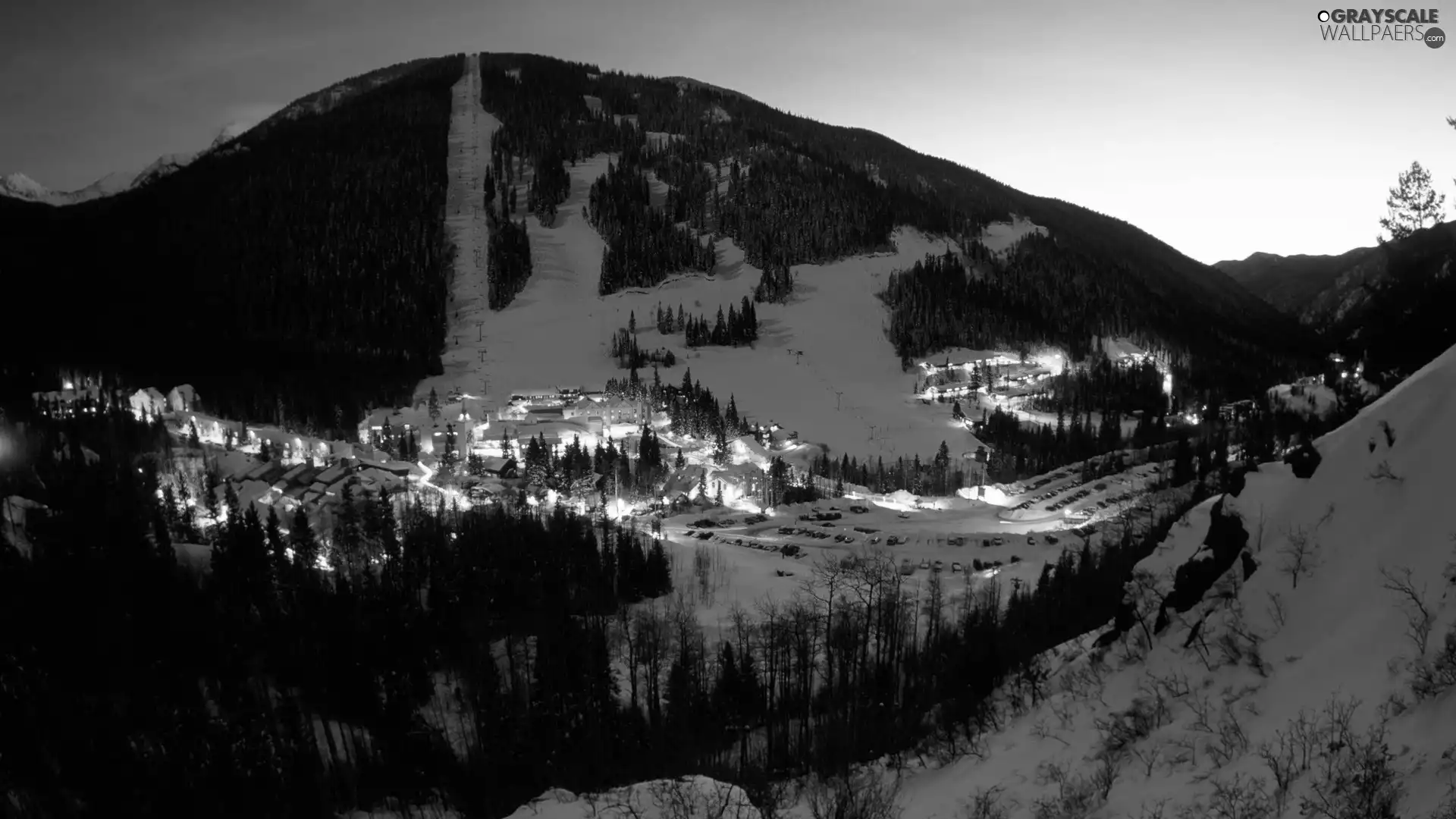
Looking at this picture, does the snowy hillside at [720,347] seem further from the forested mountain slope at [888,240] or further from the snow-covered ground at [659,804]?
the snow-covered ground at [659,804]

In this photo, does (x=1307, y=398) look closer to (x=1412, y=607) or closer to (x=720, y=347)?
(x=720, y=347)

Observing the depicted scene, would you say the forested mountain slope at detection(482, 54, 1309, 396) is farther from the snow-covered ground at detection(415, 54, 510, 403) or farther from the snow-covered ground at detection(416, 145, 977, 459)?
the snow-covered ground at detection(415, 54, 510, 403)

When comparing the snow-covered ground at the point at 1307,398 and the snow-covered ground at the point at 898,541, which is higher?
the snow-covered ground at the point at 1307,398

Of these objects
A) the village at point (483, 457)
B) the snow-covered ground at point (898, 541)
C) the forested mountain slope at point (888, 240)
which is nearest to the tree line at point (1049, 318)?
the forested mountain slope at point (888, 240)

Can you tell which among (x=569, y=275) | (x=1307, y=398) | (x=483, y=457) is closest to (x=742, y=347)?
Answer: (x=569, y=275)

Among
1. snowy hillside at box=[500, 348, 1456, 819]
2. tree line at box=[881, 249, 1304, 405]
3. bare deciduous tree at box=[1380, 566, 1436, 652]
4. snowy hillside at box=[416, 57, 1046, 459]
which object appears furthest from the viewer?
tree line at box=[881, 249, 1304, 405]

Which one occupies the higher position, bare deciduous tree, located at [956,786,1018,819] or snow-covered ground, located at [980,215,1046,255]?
snow-covered ground, located at [980,215,1046,255]

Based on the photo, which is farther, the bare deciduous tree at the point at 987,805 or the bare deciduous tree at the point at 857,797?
the bare deciduous tree at the point at 857,797

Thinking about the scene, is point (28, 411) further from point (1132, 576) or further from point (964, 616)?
point (1132, 576)

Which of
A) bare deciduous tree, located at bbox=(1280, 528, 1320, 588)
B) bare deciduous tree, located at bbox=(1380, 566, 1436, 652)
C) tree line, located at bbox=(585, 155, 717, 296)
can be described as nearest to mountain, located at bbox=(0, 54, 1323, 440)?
tree line, located at bbox=(585, 155, 717, 296)

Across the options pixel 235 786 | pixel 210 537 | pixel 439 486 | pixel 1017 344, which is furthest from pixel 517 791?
pixel 1017 344
